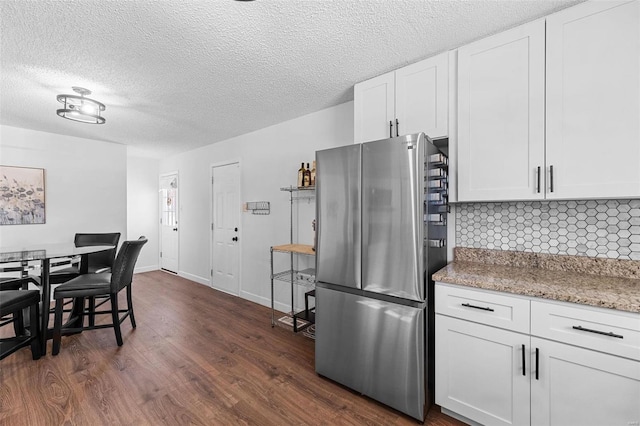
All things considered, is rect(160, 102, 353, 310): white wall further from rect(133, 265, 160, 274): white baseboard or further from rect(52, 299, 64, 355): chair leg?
rect(52, 299, 64, 355): chair leg

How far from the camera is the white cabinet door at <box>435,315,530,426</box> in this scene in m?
1.48

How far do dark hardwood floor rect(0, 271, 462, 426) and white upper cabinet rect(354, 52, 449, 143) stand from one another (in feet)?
6.64

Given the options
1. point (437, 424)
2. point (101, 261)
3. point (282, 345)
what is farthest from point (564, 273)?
point (101, 261)

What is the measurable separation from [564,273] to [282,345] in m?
2.39

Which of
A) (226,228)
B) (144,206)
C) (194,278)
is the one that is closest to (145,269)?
(144,206)

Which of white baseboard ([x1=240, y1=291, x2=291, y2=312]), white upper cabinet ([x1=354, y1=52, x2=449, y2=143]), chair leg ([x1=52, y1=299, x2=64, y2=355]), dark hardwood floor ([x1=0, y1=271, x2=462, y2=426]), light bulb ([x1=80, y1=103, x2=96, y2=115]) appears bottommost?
dark hardwood floor ([x1=0, y1=271, x2=462, y2=426])

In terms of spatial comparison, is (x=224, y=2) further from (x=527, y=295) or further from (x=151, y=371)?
(x=151, y=371)

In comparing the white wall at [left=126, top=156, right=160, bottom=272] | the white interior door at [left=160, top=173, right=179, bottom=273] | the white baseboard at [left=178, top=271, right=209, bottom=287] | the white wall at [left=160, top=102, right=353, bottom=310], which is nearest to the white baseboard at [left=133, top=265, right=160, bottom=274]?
the white wall at [left=126, top=156, right=160, bottom=272]

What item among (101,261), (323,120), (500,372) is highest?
(323,120)

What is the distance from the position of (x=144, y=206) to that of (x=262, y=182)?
3.61m

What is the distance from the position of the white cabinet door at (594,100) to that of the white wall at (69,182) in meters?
5.70

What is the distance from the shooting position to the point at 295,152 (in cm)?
356

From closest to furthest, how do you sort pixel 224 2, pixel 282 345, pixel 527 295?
pixel 527 295 → pixel 224 2 → pixel 282 345

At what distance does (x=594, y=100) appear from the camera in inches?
60.1
